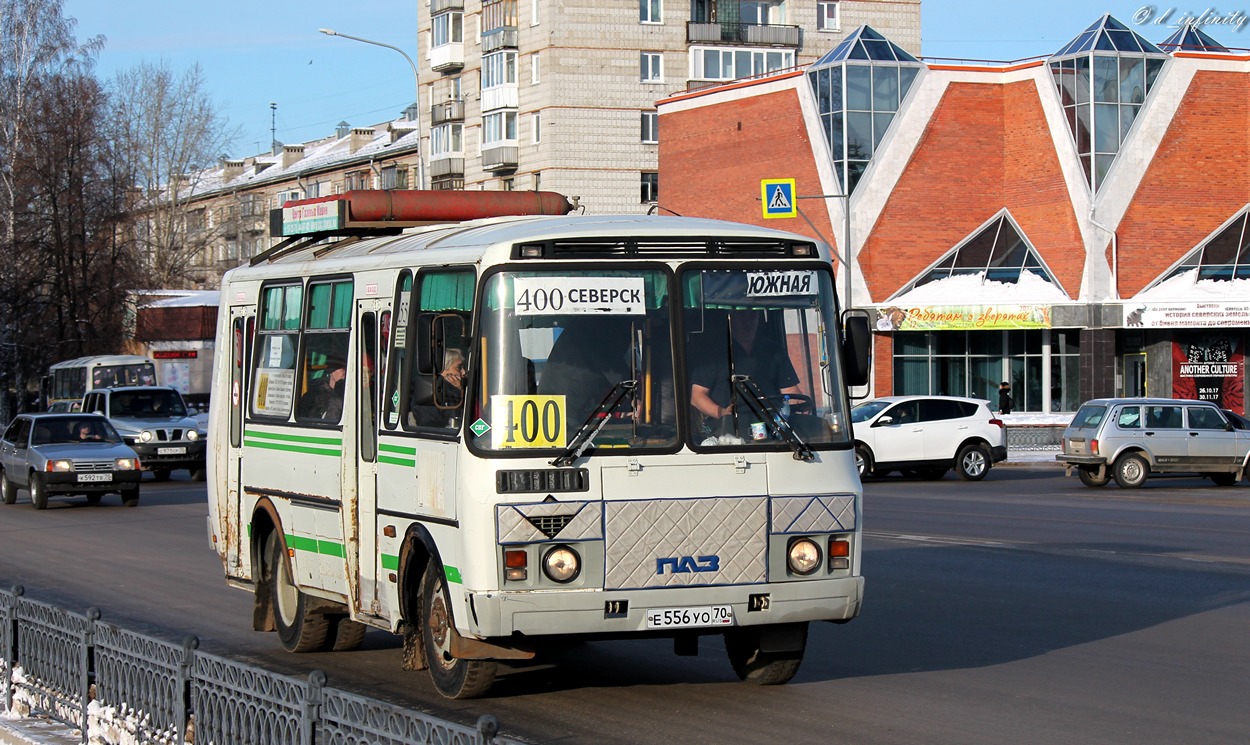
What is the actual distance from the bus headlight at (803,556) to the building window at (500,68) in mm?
67815

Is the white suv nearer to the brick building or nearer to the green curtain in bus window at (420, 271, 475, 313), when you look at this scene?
the brick building

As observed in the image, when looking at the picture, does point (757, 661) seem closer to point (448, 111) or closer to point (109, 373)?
point (109, 373)

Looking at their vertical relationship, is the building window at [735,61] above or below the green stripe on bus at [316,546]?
above

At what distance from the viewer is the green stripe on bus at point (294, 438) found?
33.8 feet

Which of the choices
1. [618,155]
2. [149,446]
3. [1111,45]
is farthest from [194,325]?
[1111,45]

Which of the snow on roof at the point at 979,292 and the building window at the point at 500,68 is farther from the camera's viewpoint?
the building window at the point at 500,68

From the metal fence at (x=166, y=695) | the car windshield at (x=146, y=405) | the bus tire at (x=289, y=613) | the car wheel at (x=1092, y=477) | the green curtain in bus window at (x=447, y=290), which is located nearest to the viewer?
the metal fence at (x=166, y=695)

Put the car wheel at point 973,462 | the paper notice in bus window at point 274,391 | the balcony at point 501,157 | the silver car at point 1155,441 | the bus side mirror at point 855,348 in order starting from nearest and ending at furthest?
the bus side mirror at point 855,348, the paper notice in bus window at point 274,391, the silver car at point 1155,441, the car wheel at point 973,462, the balcony at point 501,157

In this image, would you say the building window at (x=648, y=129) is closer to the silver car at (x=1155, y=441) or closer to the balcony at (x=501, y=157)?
the balcony at (x=501, y=157)

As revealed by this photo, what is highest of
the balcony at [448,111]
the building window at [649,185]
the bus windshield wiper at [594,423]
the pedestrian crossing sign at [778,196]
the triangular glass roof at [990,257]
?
the balcony at [448,111]

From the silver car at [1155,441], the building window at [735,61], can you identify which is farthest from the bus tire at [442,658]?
the building window at [735,61]

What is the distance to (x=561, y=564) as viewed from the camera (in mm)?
8320

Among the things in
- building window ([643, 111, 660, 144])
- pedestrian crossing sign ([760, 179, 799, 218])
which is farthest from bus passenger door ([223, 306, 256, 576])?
building window ([643, 111, 660, 144])

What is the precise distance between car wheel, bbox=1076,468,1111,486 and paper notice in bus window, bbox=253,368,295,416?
76.1ft
